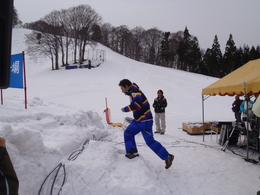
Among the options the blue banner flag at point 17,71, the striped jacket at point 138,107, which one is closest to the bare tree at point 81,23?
the blue banner flag at point 17,71

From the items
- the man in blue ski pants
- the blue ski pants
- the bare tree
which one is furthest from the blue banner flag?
the bare tree

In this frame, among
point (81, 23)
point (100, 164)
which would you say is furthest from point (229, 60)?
point (100, 164)

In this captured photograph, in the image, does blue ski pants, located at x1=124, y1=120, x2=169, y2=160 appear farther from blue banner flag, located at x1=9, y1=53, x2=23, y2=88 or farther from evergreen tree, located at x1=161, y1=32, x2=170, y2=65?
Result: evergreen tree, located at x1=161, y1=32, x2=170, y2=65

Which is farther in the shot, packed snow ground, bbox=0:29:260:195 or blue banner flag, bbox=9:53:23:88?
blue banner flag, bbox=9:53:23:88

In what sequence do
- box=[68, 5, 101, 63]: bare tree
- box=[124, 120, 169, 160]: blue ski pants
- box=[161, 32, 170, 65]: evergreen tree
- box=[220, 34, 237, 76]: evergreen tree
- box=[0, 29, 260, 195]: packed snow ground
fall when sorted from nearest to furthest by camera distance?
box=[0, 29, 260, 195]: packed snow ground
box=[124, 120, 169, 160]: blue ski pants
box=[68, 5, 101, 63]: bare tree
box=[220, 34, 237, 76]: evergreen tree
box=[161, 32, 170, 65]: evergreen tree

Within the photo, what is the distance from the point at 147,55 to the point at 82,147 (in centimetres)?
Answer: 5801

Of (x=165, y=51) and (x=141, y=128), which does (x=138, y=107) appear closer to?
(x=141, y=128)

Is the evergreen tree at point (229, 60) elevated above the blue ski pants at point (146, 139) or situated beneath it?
elevated above

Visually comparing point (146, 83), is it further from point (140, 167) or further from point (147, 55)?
point (147, 55)

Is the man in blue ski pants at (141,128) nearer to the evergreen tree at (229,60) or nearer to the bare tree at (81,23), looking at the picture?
the bare tree at (81,23)

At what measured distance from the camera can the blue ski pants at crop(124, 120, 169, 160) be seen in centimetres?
388

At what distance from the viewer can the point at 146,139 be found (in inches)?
154

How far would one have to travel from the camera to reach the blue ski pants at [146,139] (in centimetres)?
388

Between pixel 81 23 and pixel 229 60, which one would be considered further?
pixel 229 60
